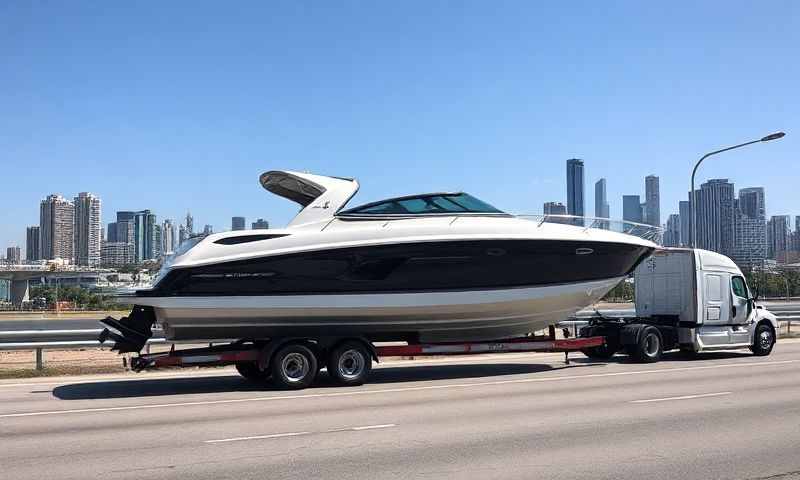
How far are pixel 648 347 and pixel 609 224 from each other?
3.56 m

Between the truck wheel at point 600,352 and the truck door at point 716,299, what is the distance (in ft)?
8.60

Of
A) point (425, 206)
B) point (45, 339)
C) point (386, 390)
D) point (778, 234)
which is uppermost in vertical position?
point (778, 234)

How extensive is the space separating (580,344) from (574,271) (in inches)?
75.9

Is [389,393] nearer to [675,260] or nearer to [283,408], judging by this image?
[283,408]

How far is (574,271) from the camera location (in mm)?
16031

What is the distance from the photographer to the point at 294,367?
13.8 meters

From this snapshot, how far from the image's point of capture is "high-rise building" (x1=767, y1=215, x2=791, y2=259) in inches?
7156

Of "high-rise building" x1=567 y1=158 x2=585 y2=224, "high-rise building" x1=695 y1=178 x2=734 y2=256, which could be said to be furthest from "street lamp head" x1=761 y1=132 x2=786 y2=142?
"high-rise building" x1=567 y1=158 x2=585 y2=224

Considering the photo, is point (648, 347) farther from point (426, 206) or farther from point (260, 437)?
point (260, 437)

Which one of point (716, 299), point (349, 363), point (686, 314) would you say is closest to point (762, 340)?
point (716, 299)

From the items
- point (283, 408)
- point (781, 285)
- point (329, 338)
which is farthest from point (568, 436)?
point (781, 285)

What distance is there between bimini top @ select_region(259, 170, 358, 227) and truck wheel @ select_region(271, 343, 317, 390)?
2546 mm

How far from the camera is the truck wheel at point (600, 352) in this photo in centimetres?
1844

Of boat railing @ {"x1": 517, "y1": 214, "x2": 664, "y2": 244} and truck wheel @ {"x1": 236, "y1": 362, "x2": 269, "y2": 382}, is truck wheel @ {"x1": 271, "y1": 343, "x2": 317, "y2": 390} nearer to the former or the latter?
truck wheel @ {"x1": 236, "y1": 362, "x2": 269, "y2": 382}
